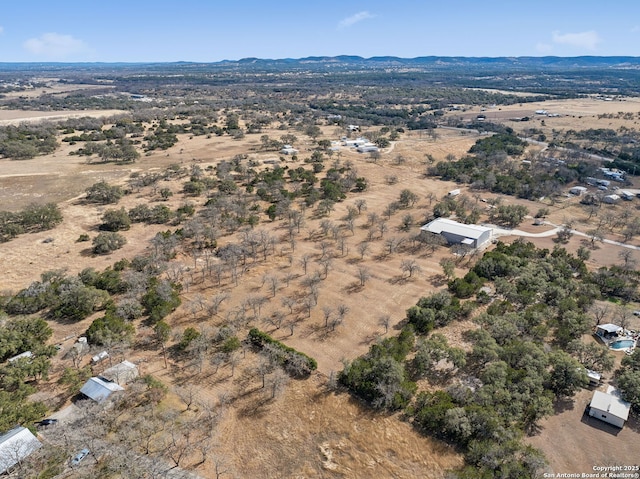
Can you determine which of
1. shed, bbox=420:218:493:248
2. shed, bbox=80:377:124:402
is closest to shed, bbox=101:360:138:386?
shed, bbox=80:377:124:402

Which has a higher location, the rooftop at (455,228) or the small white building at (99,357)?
the rooftop at (455,228)

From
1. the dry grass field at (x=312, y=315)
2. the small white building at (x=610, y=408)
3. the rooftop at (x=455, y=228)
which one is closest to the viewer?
the dry grass field at (x=312, y=315)

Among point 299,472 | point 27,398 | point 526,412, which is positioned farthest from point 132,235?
point 526,412

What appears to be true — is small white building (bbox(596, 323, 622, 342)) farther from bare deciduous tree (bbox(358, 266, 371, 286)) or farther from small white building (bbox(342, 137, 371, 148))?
small white building (bbox(342, 137, 371, 148))

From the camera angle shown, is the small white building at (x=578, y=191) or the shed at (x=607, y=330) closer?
the shed at (x=607, y=330)

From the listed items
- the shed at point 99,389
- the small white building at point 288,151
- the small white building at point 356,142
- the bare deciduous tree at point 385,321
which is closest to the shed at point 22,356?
the shed at point 99,389

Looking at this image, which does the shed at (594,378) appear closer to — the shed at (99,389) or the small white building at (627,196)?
the shed at (99,389)

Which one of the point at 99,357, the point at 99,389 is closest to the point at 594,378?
the point at 99,389
